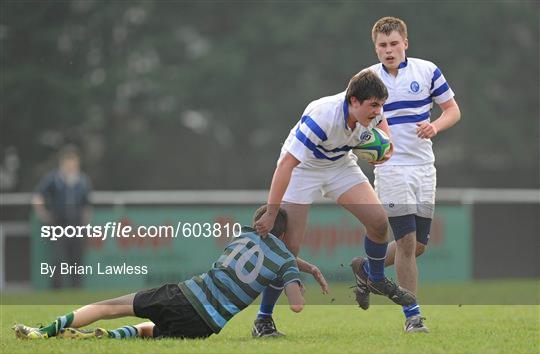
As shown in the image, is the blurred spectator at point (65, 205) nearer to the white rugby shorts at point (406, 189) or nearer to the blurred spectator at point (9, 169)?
the blurred spectator at point (9, 169)

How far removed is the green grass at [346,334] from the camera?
690cm

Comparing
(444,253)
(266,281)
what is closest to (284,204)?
(266,281)

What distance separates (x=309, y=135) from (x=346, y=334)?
4.84 feet

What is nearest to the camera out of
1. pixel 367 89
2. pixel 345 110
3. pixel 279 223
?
pixel 367 89

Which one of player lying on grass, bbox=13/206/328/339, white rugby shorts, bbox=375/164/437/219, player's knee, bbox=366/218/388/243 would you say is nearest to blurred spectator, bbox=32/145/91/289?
white rugby shorts, bbox=375/164/437/219

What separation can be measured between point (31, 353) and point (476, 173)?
750 inches

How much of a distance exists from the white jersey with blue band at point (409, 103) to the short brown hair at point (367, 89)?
2.36 feet

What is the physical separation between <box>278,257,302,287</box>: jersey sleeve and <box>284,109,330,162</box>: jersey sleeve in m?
0.66

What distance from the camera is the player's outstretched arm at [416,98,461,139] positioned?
7969 millimetres

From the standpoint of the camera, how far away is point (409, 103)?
8.18 meters

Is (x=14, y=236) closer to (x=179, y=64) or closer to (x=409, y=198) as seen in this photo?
(x=179, y=64)

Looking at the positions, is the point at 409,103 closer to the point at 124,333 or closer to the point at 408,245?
the point at 408,245

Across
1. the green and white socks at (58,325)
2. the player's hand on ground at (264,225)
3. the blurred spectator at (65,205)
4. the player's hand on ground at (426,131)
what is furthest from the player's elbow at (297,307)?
the blurred spectator at (65,205)

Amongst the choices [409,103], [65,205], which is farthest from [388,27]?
[65,205]
